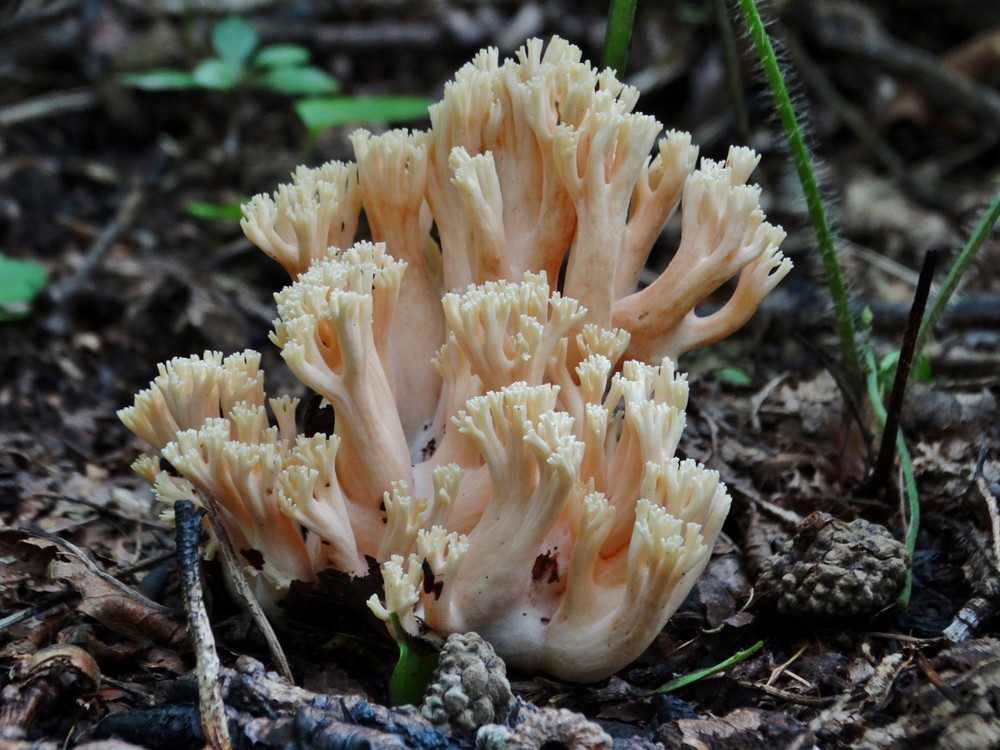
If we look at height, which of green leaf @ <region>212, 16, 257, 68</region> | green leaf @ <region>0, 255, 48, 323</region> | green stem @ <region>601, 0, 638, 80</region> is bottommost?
green leaf @ <region>0, 255, 48, 323</region>

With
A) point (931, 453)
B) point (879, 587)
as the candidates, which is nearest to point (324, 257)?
point (879, 587)

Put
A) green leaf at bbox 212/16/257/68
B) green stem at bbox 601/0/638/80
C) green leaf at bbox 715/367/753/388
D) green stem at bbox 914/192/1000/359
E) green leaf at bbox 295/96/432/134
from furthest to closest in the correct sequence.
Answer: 1. green leaf at bbox 212/16/257/68
2. green leaf at bbox 295/96/432/134
3. green leaf at bbox 715/367/753/388
4. green stem at bbox 601/0/638/80
5. green stem at bbox 914/192/1000/359

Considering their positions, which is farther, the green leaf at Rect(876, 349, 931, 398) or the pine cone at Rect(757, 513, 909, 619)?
the green leaf at Rect(876, 349, 931, 398)

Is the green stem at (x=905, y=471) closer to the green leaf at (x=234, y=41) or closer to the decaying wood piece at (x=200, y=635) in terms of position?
the decaying wood piece at (x=200, y=635)

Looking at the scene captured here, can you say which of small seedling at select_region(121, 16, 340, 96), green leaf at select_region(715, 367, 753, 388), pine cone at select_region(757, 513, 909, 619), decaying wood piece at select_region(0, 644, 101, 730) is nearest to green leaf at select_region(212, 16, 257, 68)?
small seedling at select_region(121, 16, 340, 96)

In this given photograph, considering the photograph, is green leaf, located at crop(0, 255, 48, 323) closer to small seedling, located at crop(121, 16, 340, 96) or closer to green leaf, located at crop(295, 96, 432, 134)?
small seedling, located at crop(121, 16, 340, 96)

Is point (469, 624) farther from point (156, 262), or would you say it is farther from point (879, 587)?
point (156, 262)

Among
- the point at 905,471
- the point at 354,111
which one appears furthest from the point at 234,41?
the point at 905,471
